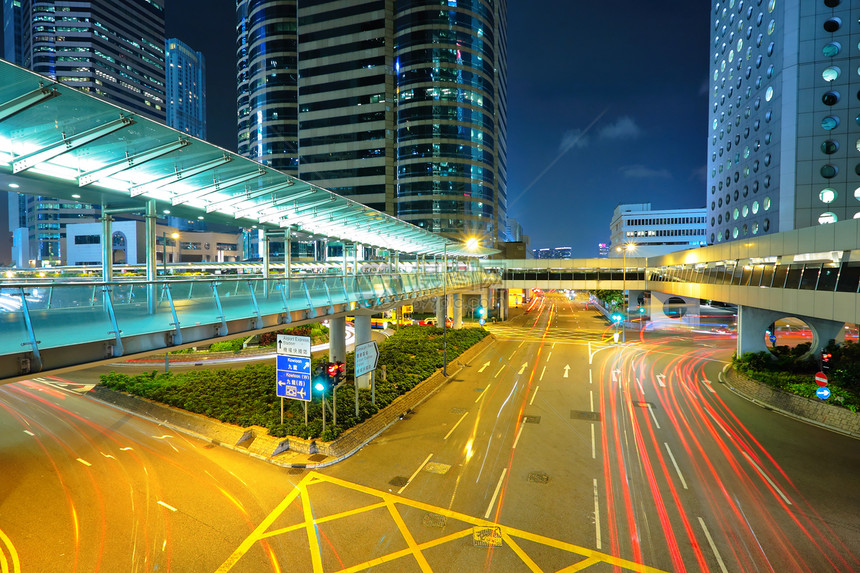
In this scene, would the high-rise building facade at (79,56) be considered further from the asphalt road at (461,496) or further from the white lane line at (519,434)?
the white lane line at (519,434)

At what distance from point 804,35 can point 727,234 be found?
23.0 m

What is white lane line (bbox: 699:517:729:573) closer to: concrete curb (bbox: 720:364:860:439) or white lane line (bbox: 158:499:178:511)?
concrete curb (bbox: 720:364:860:439)

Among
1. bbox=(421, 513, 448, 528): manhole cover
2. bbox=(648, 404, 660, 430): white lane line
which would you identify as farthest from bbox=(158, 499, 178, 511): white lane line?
bbox=(648, 404, 660, 430): white lane line

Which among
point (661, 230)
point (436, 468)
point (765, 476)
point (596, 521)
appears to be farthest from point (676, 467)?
point (661, 230)

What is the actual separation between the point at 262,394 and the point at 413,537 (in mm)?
12195

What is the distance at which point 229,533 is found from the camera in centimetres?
974

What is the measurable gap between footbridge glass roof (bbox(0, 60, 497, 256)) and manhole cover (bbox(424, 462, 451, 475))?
11.0 m

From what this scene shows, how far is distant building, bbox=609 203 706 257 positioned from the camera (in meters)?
108

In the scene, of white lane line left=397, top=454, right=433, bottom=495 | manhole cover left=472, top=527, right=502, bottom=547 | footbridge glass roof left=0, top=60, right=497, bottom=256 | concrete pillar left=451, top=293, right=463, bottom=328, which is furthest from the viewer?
concrete pillar left=451, top=293, right=463, bottom=328

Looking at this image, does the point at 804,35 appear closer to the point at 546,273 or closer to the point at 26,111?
the point at 546,273

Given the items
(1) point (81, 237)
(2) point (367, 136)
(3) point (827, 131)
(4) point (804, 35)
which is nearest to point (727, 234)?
(3) point (827, 131)

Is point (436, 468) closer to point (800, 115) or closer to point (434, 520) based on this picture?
point (434, 520)

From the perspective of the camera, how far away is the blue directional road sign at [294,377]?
49.3 feet

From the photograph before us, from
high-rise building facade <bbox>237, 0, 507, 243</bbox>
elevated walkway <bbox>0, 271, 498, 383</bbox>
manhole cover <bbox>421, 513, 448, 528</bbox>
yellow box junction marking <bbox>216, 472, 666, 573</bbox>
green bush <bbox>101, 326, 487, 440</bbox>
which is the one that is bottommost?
manhole cover <bbox>421, 513, 448, 528</bbox>
